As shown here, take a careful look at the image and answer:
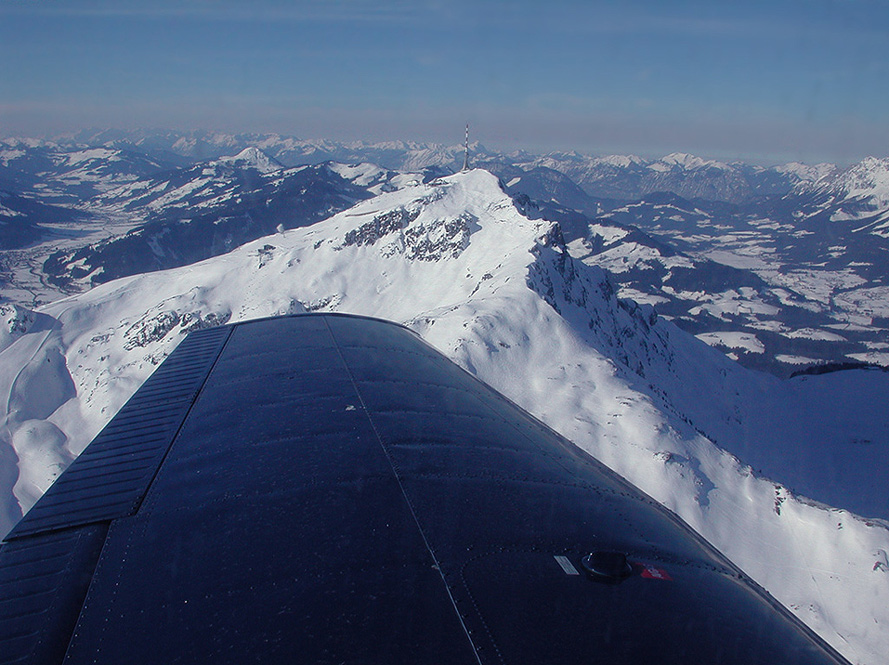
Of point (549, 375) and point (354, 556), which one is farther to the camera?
point (549, 375)

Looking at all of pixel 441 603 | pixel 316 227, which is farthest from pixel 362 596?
pixel 316 227

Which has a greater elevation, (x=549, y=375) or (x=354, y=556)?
(x=354, y=556)

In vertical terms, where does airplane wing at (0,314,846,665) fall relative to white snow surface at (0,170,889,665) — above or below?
above

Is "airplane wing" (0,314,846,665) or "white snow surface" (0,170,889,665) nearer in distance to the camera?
"airplane wing" (0,314,846,665)

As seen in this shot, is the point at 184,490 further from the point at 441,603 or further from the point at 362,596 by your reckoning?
the point at 441,603
